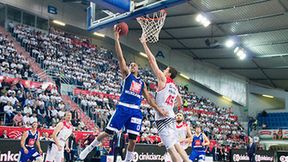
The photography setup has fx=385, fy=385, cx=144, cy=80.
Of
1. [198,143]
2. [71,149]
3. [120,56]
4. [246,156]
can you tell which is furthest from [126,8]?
[246,156]

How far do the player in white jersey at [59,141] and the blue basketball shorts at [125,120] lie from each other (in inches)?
158

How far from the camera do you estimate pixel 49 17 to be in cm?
3027

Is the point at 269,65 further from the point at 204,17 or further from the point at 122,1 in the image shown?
the point at 122,1

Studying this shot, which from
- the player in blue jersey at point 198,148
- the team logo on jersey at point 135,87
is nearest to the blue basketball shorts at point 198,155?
the player in blue jersey at point 198,148

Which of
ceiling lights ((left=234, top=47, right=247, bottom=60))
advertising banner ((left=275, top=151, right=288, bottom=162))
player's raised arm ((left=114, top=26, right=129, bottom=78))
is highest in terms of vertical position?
ceiling lights ((left=234, top=47, right=247, bottom=60))

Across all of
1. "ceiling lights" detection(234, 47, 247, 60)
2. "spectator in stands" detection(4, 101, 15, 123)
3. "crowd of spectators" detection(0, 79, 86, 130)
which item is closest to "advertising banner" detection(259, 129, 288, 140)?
"ceiling lights" detection(234, 47, 247, 60)

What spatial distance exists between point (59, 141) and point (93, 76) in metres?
16.2

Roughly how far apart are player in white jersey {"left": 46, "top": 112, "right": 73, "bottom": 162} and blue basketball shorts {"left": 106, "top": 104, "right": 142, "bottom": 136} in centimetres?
401

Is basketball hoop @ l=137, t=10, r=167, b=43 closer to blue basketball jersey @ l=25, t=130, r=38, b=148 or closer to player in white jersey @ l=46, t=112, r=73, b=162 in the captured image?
player in white jersey @ l=46, t=112, r=73, b=162

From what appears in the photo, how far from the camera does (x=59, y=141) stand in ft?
39.4

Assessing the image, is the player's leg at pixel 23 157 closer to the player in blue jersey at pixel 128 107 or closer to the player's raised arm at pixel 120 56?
the player in blue jersey at pixel 128 107

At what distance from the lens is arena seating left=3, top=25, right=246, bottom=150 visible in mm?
24422

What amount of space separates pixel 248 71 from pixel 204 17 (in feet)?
43.9

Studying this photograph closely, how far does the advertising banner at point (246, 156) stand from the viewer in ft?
72.7
